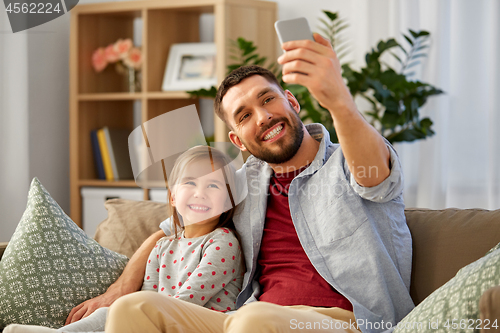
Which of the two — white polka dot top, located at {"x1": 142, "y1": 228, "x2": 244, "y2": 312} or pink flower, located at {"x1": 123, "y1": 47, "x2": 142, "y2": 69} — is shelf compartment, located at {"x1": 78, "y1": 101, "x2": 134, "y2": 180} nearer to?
pink flower, located at {"x1": 123, "y1": 47, "x2": 142, "y2": 69}

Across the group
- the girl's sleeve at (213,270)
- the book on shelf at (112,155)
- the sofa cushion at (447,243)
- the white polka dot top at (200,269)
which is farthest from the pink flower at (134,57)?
the sofa cushion at (447,243)

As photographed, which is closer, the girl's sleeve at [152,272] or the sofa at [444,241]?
the sofa at [444,241]

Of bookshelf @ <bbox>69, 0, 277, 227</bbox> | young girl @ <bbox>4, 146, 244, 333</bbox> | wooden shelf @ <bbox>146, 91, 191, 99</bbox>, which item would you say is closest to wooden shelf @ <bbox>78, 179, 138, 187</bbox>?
bookshelf @ <bbox>69, 0, 277, 227</bbox>

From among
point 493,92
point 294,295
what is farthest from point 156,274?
point 493,92

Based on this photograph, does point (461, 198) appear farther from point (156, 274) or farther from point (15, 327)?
point (15, 327)

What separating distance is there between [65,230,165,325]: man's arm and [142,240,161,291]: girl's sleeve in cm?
2

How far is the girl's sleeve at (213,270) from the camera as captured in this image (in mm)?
1203

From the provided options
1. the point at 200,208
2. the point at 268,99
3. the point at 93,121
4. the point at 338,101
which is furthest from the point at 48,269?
the point at 93,121

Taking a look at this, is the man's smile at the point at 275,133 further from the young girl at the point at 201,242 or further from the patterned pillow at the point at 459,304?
the patterned pillow at the point at 459,304

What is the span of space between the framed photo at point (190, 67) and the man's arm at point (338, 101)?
5.71ft

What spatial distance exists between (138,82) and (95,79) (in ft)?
0.86

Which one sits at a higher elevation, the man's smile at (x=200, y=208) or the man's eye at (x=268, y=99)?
the man's eye at (x=268, y=99)

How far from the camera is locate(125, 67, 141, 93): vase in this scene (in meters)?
2.99

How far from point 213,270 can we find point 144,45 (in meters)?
1.89
